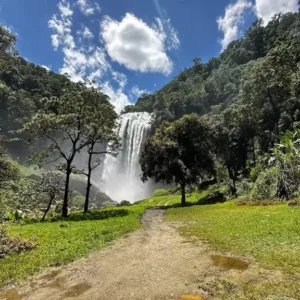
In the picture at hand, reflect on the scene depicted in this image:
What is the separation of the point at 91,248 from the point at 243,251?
683 centimetres

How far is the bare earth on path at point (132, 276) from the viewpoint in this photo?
848cm

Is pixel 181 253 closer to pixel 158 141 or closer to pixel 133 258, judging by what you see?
pixel 133 258

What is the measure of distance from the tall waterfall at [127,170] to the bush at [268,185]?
192 feet

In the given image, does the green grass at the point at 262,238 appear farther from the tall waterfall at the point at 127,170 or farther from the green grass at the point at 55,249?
the tall waterfall at the point at 127,170

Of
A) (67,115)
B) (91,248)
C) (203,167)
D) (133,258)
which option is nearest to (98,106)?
(67,115)

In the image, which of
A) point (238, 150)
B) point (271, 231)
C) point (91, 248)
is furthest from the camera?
point (238, 150)

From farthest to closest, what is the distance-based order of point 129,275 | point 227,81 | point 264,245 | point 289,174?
point 227,81
point 289,174
point 264,245
point 129,275

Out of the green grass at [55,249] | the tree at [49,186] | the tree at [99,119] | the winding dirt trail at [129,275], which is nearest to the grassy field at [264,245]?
the winding dirt trail at [129,275]

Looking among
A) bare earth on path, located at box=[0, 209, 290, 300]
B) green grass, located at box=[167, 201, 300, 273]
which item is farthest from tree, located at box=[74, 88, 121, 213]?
bare earth on path, located at box=[0, 209, 290, 300]

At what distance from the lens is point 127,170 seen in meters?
90.3

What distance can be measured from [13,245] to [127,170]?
250 feet

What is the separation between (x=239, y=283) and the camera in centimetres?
866

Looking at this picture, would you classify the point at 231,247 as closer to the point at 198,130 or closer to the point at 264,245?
the point at 264,245

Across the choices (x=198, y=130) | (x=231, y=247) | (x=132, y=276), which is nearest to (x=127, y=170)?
(x=198, y=130)
